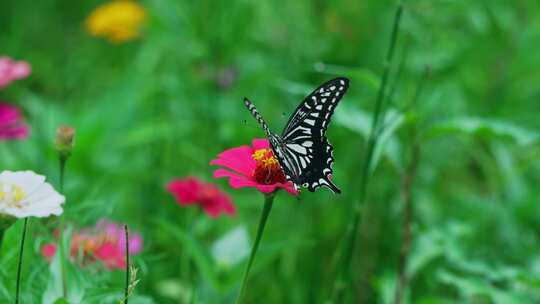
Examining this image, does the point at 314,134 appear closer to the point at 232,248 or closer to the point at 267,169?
the point at 267,169

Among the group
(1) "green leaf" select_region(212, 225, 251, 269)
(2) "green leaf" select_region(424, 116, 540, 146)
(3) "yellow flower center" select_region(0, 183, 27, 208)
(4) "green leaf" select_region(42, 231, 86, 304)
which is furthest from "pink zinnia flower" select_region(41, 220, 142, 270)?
(2) "green leaf" select_region(424, 116, 540, 146)

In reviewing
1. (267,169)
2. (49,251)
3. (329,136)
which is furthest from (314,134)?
(329,136)

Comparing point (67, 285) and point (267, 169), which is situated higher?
point (267, 169)

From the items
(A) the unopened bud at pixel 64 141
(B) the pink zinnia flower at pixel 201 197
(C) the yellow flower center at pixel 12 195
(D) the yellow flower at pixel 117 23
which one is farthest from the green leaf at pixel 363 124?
(D) the yellow flower at pixel 117 23

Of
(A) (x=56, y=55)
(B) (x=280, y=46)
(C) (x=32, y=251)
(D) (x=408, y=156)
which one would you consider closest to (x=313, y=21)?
(B) (x=280, y=46)

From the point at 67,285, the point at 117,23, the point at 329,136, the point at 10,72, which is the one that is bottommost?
the point at 67,285

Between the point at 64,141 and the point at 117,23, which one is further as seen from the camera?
the point at 117,23

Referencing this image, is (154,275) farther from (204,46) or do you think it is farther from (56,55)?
(56,55)
